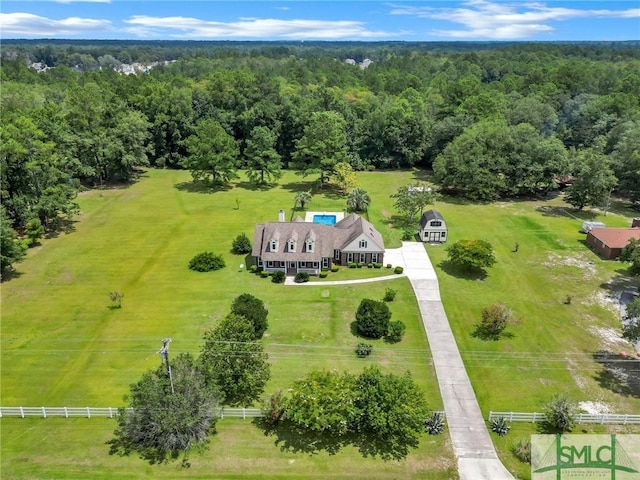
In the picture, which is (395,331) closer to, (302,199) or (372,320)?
(372,320)

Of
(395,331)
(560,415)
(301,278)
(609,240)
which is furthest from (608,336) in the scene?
(301,278)

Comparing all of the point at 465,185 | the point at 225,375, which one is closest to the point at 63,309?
the point at 225,375

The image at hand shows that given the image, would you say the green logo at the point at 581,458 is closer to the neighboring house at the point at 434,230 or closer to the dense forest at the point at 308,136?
the neighboring house at the point at 434,230

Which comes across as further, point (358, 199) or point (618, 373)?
point (358, 199)

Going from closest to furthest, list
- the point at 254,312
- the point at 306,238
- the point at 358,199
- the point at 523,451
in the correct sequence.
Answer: the point at 523,451 < the point at 254,312 < the point at 306,238 < the point at 358,199

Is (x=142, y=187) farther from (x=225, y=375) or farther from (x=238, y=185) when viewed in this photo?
(x=225, y=375)

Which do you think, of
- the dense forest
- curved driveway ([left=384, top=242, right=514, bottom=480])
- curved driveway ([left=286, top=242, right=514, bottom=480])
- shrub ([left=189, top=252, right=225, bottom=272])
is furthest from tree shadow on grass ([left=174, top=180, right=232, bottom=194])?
curved driveway ([left=384, top=242, right=514, bottom=480])
